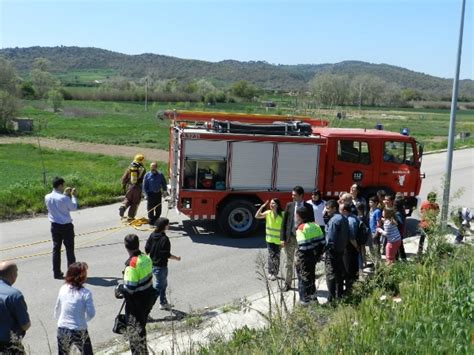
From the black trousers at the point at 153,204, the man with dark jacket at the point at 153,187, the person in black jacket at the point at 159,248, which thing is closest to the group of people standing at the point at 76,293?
the person in black jacket at the point at 159,248

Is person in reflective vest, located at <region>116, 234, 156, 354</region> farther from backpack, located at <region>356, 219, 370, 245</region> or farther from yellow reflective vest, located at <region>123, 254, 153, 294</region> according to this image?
backpack, located at <region>356, 219, 370, 245</region>

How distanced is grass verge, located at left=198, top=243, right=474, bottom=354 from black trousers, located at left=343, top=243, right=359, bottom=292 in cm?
72

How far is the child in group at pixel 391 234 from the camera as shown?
33.0 feet

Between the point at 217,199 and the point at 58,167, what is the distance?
15.6 metres

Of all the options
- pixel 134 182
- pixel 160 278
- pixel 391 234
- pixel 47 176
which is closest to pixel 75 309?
pixel 160 278

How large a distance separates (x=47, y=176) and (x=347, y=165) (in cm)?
1347

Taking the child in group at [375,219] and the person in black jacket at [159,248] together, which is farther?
the child in group at [375,219]

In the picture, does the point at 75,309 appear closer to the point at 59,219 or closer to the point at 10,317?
the point at 10,317

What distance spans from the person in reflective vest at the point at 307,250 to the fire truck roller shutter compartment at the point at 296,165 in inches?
185

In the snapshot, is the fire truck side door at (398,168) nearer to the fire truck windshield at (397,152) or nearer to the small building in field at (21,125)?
the fire truck windshield at (397,152)

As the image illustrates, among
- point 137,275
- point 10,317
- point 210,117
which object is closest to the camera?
point 10,317

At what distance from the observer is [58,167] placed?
26.6 meters

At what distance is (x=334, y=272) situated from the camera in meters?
8.66

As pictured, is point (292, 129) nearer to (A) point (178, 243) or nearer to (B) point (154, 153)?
(A) point (178, 243)
